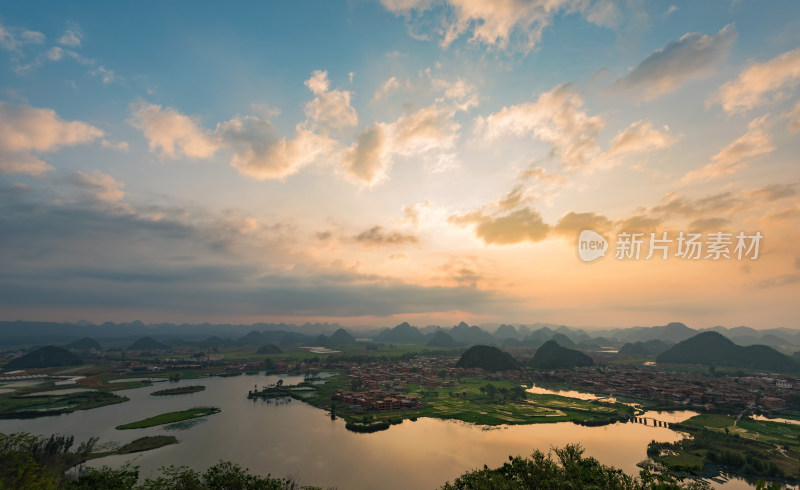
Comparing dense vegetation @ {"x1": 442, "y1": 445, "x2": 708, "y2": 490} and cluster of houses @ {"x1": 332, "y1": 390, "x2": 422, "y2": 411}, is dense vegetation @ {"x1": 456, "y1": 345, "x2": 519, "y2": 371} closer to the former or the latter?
cluster of houses @ {"x1": 332, "y1": 390, "x2": 422, "y2": 411}

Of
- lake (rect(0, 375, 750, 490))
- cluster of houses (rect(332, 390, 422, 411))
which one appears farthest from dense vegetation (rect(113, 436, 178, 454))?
cluster of houses (rect(332, 390, 422, 411))

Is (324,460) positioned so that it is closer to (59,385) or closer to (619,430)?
(619,430)

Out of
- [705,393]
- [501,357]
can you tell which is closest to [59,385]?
[501,357]

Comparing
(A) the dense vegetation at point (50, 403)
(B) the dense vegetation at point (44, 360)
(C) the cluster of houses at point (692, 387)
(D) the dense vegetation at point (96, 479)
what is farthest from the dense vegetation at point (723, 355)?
Result: (B) the dense vegetation at point (44, 360)

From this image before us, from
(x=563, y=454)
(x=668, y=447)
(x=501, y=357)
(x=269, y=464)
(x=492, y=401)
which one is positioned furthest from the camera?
(x=501, y=357)

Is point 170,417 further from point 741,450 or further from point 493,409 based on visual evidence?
point 741,450

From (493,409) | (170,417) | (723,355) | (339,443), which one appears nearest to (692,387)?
(493,409)
